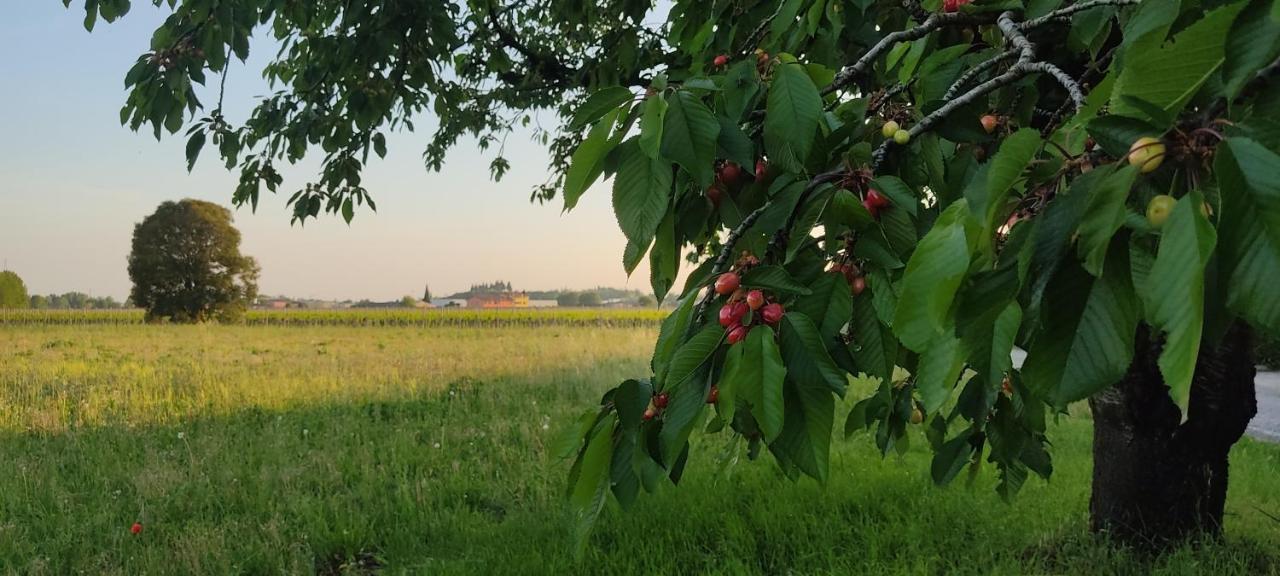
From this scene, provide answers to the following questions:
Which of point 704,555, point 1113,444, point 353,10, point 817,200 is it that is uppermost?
point 353,10

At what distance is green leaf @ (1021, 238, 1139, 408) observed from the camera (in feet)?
1.91

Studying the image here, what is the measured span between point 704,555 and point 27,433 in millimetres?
5909

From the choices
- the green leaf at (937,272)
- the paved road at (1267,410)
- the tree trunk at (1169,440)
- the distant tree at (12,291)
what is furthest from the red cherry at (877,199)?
the distant tree at (12,291)

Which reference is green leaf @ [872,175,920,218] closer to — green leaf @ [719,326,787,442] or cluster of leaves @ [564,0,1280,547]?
cluster of leaves @ [564,0,1280,547]

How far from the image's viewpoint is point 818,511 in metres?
3.58

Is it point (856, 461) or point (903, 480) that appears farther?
point (856, 461)

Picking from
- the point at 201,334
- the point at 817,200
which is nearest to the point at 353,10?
the point at 817,200

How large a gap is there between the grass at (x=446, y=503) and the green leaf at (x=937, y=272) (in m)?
1.80

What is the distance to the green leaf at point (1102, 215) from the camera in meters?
→ 0.53

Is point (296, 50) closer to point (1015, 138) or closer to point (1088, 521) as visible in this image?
point (1015, 138)

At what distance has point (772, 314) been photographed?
901 millimetres

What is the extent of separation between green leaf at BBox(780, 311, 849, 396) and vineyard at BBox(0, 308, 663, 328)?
51.4ft

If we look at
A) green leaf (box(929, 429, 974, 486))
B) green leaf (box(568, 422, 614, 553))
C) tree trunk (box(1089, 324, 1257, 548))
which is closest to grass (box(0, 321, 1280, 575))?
tree trunk (box(1089, 324, 1257, 548))

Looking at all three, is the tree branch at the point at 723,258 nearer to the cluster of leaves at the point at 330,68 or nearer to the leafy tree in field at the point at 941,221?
the leafy tree in field at the point at 941,221
